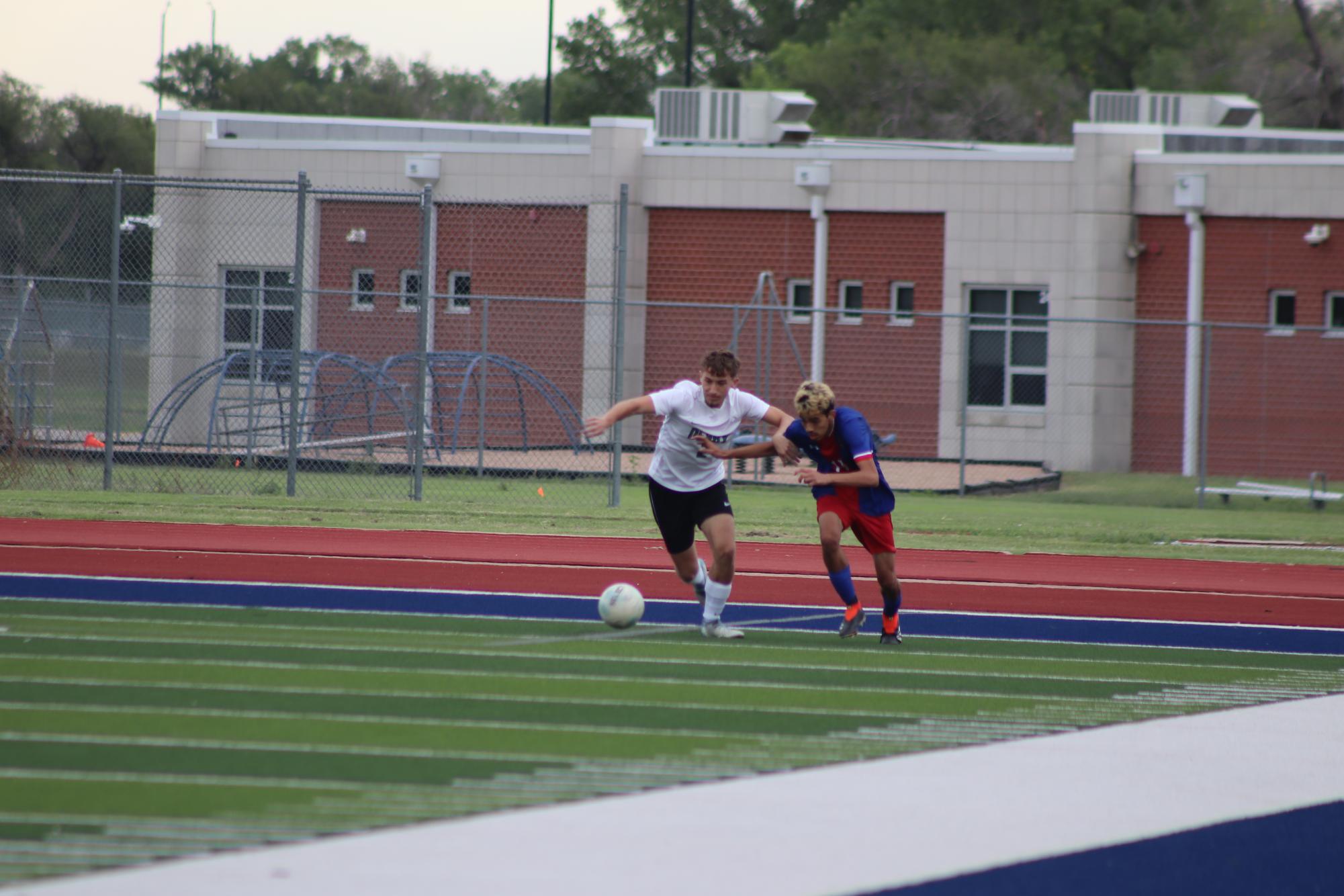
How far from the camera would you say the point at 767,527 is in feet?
54.4

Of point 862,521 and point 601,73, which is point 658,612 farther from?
point 601,73

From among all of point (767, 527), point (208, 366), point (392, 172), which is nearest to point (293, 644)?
point (767, 527)

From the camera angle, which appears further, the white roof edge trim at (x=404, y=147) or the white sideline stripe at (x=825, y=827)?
the white roof edge trim at (x=404, y=147)

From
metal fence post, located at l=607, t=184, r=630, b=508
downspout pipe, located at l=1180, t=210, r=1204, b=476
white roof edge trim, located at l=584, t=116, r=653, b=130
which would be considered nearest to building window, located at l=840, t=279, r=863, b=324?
white roof edge trim, located at l=584, t=116, r=653, b=130

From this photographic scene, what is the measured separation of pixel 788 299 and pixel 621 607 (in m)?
19.8

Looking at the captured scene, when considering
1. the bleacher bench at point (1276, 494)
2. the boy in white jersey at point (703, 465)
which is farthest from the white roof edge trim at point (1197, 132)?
the boy in white jersey at point (703, 465)

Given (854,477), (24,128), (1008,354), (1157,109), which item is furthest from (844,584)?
(24,128)

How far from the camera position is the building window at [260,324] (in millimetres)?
25156

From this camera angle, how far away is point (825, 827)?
18.3 feet

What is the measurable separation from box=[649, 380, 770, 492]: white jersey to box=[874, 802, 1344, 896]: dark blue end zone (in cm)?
466

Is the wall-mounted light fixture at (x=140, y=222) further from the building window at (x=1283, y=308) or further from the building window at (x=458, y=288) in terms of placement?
the building window at (x=458, y=288)

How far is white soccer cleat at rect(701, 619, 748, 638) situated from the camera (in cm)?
984

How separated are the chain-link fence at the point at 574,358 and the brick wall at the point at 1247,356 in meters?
0.04

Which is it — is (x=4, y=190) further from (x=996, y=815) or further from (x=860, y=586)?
(x=996, y=815)
